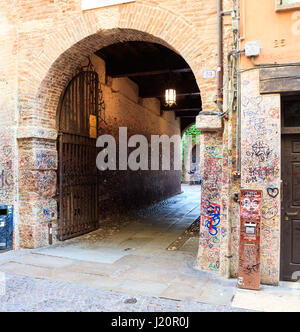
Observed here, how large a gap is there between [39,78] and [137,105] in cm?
632

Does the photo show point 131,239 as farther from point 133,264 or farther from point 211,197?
point 211,197

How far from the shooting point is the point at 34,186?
21.2ft

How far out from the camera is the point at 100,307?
3.87m

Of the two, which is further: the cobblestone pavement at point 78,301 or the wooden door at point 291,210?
the wooden door at point 291,210

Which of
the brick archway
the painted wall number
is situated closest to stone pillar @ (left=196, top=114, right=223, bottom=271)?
the painted wall number

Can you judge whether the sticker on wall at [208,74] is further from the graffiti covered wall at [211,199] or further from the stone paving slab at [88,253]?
the stone paving slab at [88,253]

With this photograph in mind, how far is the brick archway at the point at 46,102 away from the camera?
5999 mm

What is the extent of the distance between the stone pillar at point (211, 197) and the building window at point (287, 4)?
1897 millimetres

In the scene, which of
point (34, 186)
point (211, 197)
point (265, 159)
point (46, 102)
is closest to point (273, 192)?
point (265, 159)

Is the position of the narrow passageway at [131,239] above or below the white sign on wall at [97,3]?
below

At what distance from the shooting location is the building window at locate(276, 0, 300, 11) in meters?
4.42

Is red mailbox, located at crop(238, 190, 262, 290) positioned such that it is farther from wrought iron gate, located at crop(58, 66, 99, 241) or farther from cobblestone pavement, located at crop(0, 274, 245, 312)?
wrought iron gate, located at crop(58, 66, 99, 241)

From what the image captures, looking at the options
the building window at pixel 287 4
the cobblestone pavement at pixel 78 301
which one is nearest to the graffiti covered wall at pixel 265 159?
the building window at pixel 287 4
